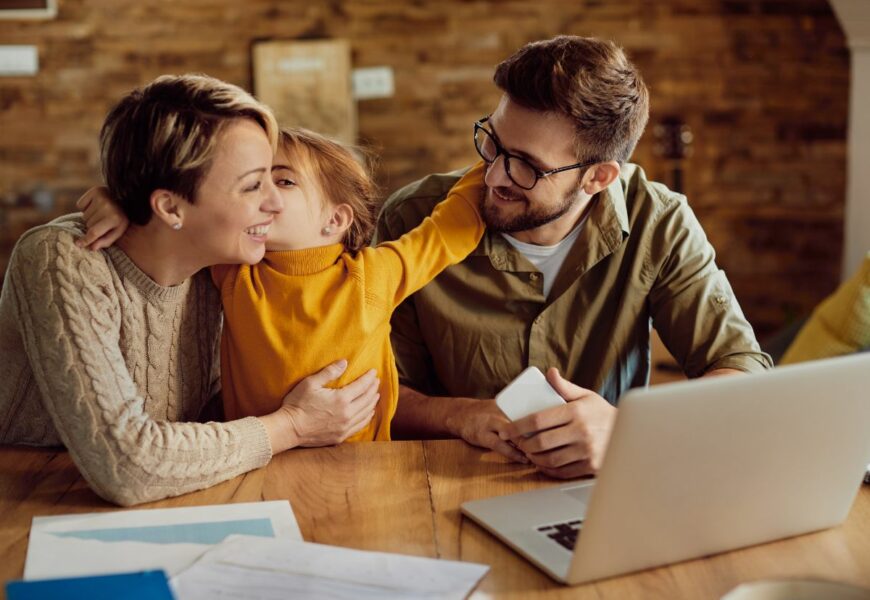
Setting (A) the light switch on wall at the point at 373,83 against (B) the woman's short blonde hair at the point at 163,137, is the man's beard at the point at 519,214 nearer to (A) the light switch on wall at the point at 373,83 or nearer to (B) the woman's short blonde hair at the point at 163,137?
(B) the woman's short blonde hair at the point at 163,137

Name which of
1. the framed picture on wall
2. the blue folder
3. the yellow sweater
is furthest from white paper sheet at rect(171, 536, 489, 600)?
the framed picture on wall

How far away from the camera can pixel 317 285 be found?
1722 mm

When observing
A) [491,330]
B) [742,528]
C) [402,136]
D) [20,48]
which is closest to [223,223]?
[491,330]

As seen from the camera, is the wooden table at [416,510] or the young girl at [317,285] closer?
the wooden table at [416,510]

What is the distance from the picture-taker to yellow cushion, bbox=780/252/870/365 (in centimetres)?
301

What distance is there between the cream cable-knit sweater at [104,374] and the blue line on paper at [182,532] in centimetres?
8

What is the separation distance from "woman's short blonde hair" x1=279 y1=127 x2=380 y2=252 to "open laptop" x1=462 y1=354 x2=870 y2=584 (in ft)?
2.29

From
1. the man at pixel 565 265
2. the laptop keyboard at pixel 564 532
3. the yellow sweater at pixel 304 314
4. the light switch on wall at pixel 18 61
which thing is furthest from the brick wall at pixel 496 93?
the laptop keyboard at pixel 564 532

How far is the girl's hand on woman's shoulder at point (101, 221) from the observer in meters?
1.50

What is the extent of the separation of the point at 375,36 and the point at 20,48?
1.65 meters

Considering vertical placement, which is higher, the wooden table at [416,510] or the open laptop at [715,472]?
the open laptop at [715,472]

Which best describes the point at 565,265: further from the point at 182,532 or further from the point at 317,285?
the point at 182,532

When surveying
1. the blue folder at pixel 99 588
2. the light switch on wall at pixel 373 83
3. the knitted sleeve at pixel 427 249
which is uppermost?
the knitted sleeve at pixel 427 249

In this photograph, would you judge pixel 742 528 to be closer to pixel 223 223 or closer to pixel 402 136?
pixel 223 223
